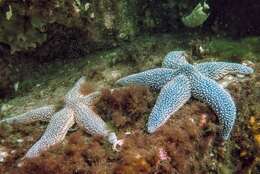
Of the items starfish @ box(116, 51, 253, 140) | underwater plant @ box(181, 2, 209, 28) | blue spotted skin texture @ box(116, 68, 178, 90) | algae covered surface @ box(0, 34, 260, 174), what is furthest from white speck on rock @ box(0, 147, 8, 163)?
underwater plant @ box(181, 2, 209, 28)

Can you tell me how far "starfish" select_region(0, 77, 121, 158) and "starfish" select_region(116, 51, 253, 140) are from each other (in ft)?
2.27

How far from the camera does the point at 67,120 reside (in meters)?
5.64

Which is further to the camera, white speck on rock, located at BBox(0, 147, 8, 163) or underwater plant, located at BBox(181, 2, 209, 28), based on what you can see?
underwater plant, located at BBox(181, 2, 209, 28)

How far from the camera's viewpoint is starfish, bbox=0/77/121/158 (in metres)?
5.29

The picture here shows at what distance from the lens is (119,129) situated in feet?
18.1

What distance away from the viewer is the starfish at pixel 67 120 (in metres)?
5.29

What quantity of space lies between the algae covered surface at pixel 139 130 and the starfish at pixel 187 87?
0.45 ft

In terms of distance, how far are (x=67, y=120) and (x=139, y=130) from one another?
113 cm

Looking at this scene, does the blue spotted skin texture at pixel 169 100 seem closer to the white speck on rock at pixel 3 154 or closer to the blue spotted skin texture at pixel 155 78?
the blue spotted skin texture at pixel 155 78

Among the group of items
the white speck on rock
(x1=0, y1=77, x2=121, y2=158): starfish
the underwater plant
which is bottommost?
the white speck on rock

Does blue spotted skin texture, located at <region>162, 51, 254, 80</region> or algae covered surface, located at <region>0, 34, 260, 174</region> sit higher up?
blue spotted skin texture, located at <region>162, 51, 254, 80</region>

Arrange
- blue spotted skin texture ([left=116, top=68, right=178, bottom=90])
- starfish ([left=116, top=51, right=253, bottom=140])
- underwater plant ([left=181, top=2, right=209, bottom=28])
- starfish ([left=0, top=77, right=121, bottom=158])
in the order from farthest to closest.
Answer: underwater plant ([left=181, top=2, right=209, bottom=28]) < blue spotted skin texture ([left=116, top=68, right=178, bottom=90]) < starfish ([left=116, top=51, right=253, bottom=140]) < starfish ([left=0, top=77, right=121, bottom=158])

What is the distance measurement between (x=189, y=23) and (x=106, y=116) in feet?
11.4

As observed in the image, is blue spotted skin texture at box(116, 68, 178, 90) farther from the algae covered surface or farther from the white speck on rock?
the white speck on rock
